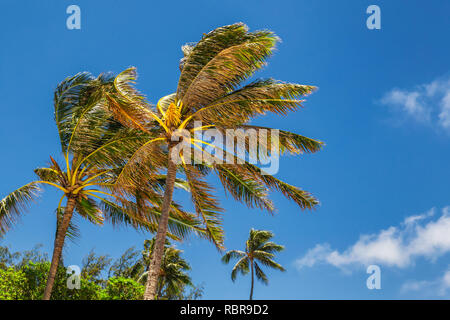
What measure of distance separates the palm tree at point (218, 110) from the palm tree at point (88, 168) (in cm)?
126

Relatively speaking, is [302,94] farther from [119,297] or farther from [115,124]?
[119,297]

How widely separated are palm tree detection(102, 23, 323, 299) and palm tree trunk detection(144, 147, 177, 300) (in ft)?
0.09

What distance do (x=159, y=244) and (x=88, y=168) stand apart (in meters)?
5.00

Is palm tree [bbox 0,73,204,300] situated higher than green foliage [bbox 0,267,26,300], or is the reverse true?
palm tree [bbox 0,73,204,300]

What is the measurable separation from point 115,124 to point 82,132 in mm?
1231

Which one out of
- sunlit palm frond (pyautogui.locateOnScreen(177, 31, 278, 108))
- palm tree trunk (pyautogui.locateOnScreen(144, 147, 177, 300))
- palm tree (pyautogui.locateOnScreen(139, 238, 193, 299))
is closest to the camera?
palm tree trunk (pyautogui.locateOnScreen(144, 147, 177, 300))

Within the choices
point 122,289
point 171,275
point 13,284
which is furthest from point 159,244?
point 171,275

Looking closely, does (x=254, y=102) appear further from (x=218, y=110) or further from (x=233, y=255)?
(x=233, y=255)

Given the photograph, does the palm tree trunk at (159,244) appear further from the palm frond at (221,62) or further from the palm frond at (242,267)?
the palm frond at (242,267)

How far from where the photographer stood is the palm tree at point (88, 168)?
13.8m

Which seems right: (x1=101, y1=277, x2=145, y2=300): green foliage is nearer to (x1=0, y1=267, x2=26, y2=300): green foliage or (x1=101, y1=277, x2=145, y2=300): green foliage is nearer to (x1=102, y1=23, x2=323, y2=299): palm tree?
(x1=0, y1=267, x2=26, y2=300): green foliage

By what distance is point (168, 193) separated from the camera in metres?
12.0

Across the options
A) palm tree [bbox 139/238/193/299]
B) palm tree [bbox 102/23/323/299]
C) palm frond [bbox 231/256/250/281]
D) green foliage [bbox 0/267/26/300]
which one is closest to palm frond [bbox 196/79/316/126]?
palm tree [bbox 102/23/323/299]

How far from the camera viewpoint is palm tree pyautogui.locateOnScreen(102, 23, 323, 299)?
11859mm
